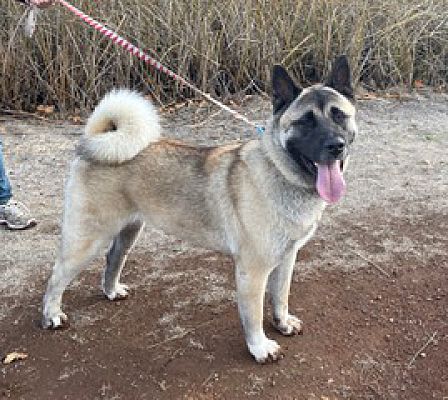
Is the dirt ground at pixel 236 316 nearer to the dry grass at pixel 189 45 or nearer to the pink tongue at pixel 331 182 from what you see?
the pink tongue at pixel 331 182

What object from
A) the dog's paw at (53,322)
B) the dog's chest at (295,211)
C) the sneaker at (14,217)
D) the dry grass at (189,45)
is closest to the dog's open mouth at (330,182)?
the dog's chest at (295,211)

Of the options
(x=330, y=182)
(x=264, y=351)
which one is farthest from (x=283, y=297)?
(x=330, y=182)

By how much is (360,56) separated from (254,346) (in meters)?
4.61

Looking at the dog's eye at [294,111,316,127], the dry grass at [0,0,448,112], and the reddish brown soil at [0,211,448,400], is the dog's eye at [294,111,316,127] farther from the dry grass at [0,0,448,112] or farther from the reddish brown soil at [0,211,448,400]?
the dry grass at [0,0,448,112]

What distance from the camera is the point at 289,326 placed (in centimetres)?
299

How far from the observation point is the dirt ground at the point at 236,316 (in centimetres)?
269

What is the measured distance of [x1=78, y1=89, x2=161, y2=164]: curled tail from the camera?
2844mm

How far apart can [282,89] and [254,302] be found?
936mm

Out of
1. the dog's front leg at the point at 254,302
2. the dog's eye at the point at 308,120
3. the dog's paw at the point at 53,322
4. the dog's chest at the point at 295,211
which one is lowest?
the dog's paw at the point at 53,322

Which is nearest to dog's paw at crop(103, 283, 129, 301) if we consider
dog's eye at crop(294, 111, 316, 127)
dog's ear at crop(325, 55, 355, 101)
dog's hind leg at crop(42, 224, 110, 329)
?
dog's hind leg at crop(42, 224, 110, 329)

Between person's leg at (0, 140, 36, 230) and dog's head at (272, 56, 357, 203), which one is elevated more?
dog's head at (272, 56, 357, 203)

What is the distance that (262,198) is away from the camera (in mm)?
2656

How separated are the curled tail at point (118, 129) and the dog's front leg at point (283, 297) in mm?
880

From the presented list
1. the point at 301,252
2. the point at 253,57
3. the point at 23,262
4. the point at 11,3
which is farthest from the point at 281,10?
the point at 23,262
